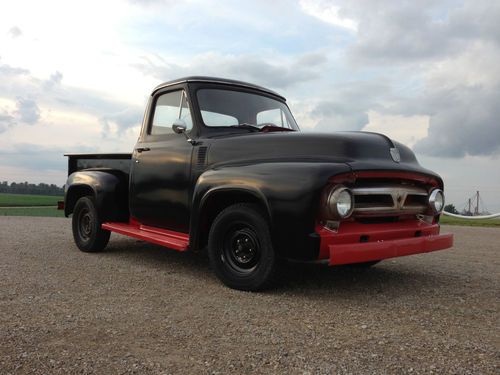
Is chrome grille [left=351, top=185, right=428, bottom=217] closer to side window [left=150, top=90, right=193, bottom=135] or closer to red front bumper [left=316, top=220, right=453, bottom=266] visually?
red front bumper [left=316, top=220, right=453, bottom=266]

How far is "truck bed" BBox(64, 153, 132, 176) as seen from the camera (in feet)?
21.1

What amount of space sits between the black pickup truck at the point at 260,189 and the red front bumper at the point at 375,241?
0.01 metres

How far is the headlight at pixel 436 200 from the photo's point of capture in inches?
188

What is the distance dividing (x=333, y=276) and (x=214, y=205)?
5.16ft

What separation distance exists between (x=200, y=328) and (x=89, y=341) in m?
0.75

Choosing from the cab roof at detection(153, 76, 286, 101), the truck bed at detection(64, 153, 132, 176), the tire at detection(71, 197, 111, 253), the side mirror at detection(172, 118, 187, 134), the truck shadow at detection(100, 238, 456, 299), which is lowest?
the truck shadow at detection(100, 238, 456, 299)

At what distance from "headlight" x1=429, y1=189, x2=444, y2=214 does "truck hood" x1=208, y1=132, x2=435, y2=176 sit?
222 mm

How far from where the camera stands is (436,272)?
5.72 m

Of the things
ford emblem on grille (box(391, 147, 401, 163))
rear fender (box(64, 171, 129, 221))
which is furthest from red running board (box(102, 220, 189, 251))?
ford emblem on grille (box(391, 147, 401, 163))

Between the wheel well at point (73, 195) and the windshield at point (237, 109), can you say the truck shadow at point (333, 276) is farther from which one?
the windshield at point (237, 109)

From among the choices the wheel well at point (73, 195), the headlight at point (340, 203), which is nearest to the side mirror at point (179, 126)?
the headlight at point (340, 203)

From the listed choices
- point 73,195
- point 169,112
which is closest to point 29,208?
point 73,195

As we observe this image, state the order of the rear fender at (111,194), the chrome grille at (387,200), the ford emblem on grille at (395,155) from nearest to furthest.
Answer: the chrome grille at (387,200) → the ford emblem on grille at (395,155) → the rear fender at (111,194)

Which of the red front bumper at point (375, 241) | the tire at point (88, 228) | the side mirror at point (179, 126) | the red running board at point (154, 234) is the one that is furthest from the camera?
the tire at point (88, 228)
